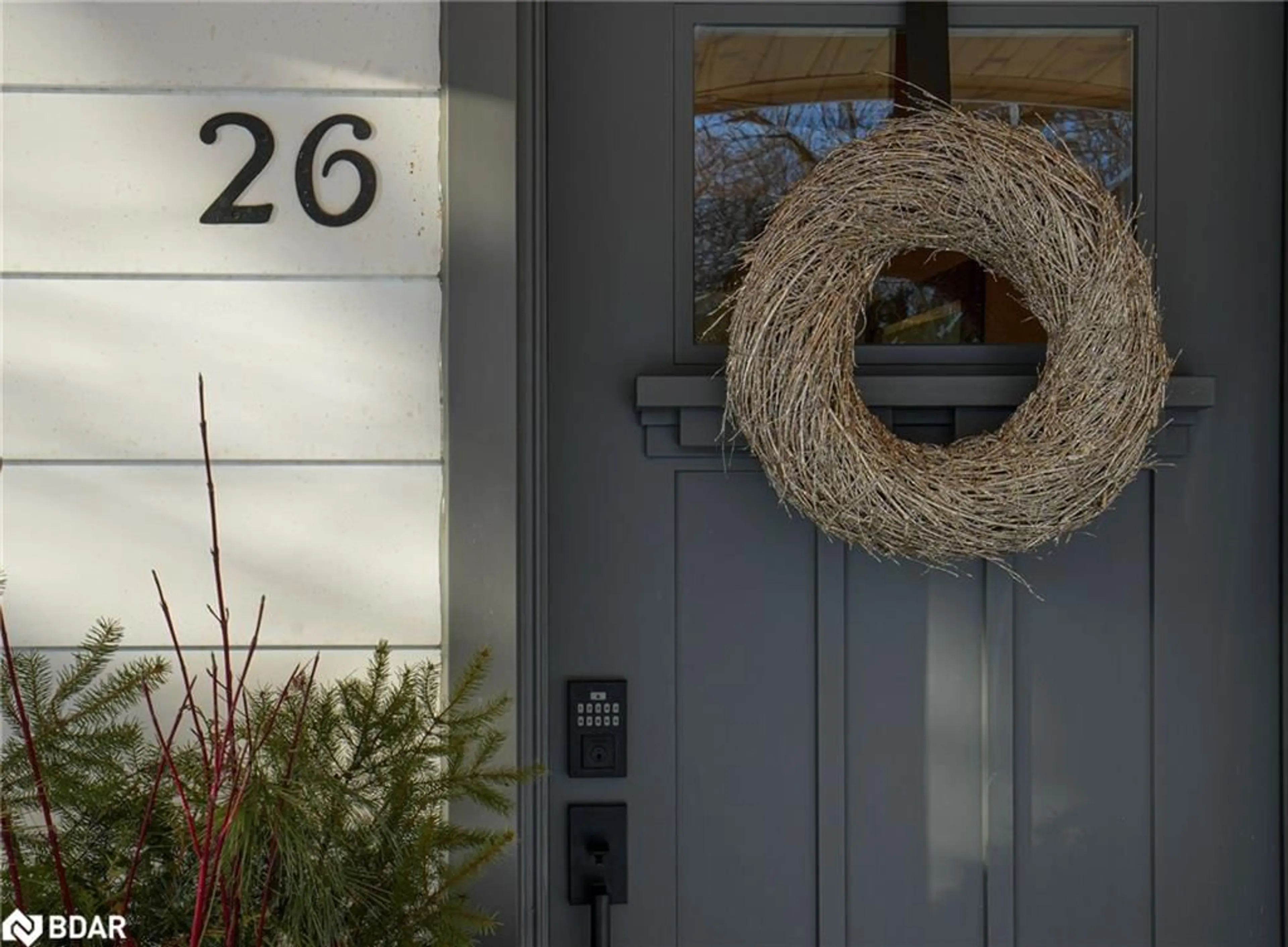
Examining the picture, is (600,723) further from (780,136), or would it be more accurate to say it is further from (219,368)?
(780,136)

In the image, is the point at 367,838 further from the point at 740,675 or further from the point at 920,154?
the point at 920,154

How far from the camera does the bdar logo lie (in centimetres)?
110

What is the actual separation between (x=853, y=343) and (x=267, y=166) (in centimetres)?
66

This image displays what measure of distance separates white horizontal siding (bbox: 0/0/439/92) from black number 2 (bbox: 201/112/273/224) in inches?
1.5

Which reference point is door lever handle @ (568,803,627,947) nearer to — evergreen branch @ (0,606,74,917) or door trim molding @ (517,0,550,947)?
door trim molding @ (517,0,550,947)

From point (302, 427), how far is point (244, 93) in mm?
363

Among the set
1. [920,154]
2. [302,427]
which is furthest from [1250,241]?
[302,427]

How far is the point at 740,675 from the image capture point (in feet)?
5.15

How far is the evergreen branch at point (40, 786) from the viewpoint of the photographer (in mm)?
1041

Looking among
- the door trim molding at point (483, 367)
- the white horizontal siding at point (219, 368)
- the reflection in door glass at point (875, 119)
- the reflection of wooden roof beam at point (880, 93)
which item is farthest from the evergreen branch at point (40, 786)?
the reflection of wooden roof beam at point (880, 93)

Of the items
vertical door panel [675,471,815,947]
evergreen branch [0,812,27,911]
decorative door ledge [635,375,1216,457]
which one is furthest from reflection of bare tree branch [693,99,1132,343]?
evergreen branch [0,812,27,911]

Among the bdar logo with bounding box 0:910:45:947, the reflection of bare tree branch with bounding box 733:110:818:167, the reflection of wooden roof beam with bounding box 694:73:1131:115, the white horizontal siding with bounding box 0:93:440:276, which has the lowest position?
the bdar logo with bounding box 0:910:45:947

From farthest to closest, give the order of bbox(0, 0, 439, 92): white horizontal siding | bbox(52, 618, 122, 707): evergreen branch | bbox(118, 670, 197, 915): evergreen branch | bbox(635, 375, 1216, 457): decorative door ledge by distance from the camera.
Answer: bbox(635, 375, 1216, 457): decorative door ledge
bbox(0, 0, 439, 92): white horizontal siding
bbox(52, 618, 122, 707): evergreen branch
bbox(118, 670, 197, 915): evergreen branch

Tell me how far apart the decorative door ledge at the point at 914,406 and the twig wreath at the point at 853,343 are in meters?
0.12
